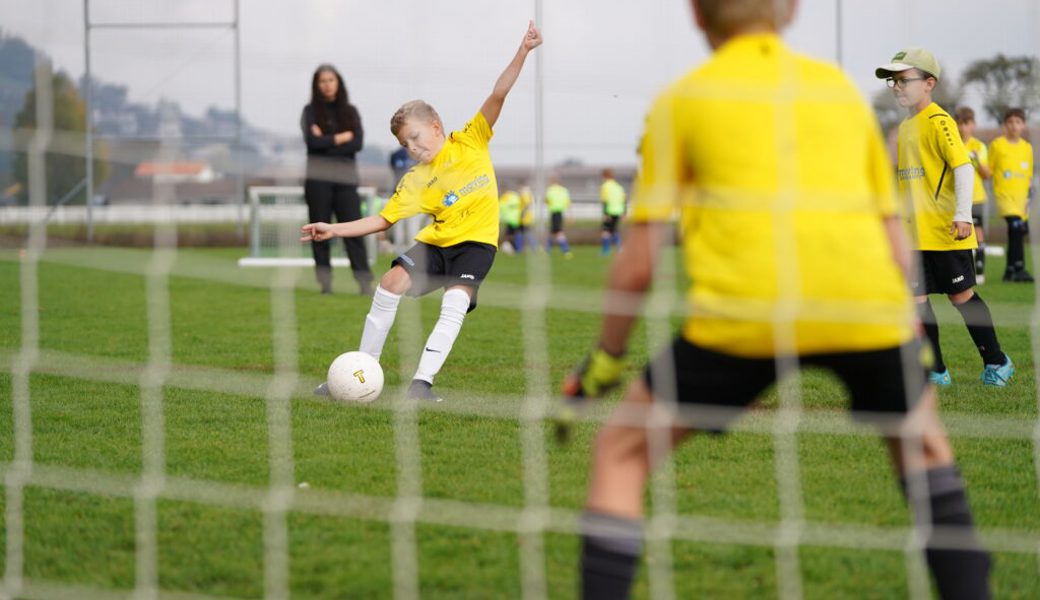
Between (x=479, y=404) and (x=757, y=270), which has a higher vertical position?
(x=757, y=270)

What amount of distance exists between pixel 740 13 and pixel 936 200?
399cm

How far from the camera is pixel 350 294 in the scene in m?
12.1

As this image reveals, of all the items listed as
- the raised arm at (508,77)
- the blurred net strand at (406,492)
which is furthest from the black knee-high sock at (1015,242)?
the raised arm at (508,77)

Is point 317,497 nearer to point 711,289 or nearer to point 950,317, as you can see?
point 711,289

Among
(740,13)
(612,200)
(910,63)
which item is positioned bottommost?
(740,13)

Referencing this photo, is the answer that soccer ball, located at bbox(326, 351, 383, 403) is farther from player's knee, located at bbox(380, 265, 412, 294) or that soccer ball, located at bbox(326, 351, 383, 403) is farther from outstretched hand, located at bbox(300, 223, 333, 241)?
outstretched hand, located at bbox(300, 223, 333, 241)

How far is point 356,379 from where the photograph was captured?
5625 millimetres

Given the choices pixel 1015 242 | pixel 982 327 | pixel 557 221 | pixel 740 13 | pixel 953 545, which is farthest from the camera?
pixel 557 221

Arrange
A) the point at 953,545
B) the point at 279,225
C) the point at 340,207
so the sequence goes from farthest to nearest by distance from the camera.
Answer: the point at 279,225, the point at 340,207, the point at 953,545

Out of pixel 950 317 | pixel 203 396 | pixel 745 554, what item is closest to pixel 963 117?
pixel 950 317

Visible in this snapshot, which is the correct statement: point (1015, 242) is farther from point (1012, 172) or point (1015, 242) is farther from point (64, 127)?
point (64, 127)

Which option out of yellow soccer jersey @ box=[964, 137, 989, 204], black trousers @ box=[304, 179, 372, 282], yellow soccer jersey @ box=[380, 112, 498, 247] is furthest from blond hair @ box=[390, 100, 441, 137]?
yellow soccer jersey @ box=[964, 137, 989, 204]

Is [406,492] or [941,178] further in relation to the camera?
[941,178]

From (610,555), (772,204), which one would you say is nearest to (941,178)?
(772,204)
